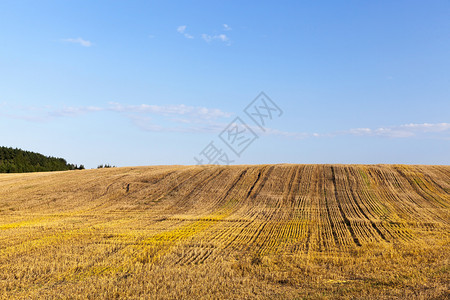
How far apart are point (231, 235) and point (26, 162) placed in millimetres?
84612

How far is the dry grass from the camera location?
38.7 ft

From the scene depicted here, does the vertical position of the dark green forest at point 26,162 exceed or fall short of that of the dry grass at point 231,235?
it exceeds it

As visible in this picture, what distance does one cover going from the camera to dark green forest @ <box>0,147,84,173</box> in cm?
8256

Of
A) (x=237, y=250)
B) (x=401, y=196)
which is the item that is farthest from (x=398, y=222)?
(x=237, y=250)

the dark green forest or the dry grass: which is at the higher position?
the dark green forest

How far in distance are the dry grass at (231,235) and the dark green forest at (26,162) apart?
144 ft

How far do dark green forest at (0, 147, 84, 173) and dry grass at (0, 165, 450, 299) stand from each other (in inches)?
1726

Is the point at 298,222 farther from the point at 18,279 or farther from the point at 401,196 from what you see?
the point at 18,279

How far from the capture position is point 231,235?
20.0 m

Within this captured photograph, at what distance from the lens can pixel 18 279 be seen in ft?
41.1

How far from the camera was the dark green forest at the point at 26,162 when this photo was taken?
82.6 meters

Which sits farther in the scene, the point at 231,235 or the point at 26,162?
the point at 26,162

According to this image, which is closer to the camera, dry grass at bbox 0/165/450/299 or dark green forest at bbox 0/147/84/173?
dry grass at bbox 0/165/450/299

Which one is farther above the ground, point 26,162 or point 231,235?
point 26,162
